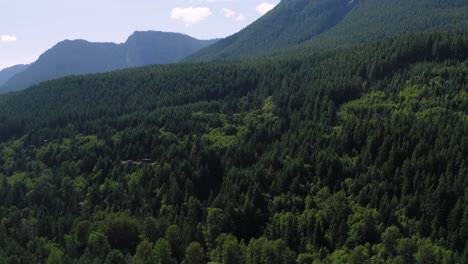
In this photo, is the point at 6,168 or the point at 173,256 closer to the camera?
the point at 173,256

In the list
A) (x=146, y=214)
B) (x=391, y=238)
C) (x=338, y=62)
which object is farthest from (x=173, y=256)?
(x=338, y=62)

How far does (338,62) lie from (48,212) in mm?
127062

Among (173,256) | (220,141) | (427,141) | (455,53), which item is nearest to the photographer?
(173,256)

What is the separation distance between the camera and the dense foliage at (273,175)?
299 ft

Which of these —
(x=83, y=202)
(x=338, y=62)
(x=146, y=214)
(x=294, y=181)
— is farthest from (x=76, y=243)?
(x=338, y=62)

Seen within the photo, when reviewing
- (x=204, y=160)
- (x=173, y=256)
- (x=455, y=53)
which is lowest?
(x=173, y=256)

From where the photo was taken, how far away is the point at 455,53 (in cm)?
16838

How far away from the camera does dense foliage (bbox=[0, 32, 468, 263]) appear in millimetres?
91062

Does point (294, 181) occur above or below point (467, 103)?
below

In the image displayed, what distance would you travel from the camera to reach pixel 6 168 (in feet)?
497

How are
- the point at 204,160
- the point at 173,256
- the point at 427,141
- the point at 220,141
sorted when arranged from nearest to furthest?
the point at 173,256 → the point at 427,141 → the point at 204,160 → the point at 220,141

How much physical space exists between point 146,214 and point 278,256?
3908 centimetres

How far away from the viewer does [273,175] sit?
11988 cm

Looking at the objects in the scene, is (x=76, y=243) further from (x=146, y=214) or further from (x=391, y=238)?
(x=391, y=238)
